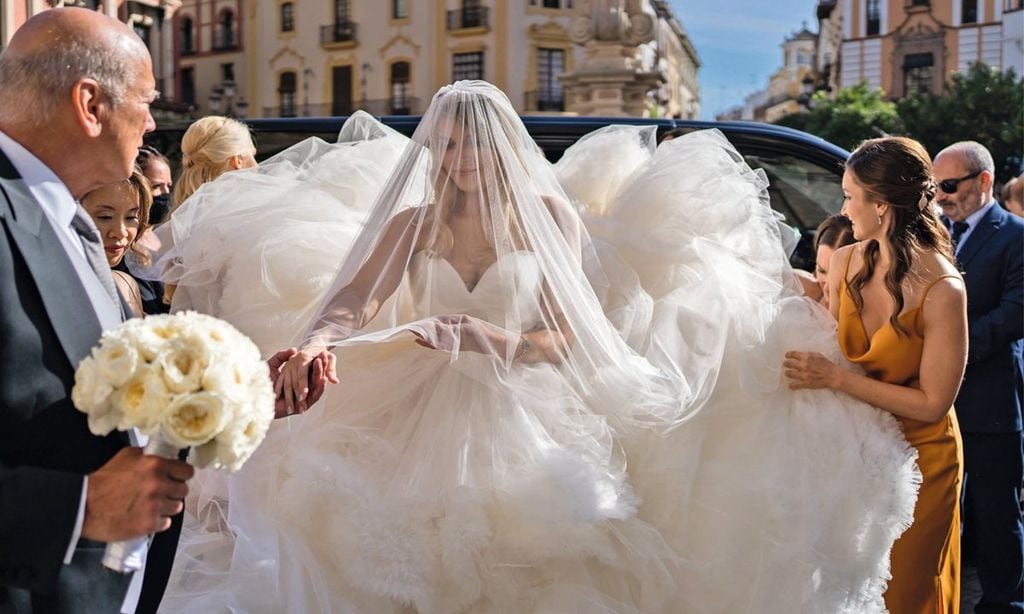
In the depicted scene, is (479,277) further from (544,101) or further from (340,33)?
(544,101)

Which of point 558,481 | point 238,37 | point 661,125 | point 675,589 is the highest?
point 238,37

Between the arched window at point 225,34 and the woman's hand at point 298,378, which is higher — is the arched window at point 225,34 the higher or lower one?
the higher one

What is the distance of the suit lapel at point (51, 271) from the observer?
1.80 meters

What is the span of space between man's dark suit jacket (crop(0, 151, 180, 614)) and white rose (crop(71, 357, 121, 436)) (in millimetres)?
100

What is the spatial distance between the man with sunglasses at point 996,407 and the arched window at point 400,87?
2277 cm

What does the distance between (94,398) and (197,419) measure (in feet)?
0.57

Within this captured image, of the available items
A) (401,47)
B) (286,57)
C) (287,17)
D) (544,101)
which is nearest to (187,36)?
(401,47)

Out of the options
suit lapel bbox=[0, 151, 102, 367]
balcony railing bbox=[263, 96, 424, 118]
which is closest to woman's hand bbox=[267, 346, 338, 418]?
suit lapel bbox=[0, 151, 102, 367]

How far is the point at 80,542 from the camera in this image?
1.79 m

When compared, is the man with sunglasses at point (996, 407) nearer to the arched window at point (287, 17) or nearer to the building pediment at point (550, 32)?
the arched window at point (287, 17)

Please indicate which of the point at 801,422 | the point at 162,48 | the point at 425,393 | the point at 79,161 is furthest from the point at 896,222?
the point at 162,48

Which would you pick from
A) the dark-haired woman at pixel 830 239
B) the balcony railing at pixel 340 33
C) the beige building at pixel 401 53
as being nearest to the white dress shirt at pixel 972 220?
the dark-haired woman at pixel 830 239

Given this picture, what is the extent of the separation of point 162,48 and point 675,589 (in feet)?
89.0

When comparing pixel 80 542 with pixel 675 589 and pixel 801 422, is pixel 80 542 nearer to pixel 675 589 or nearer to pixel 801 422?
pixel 675 589
